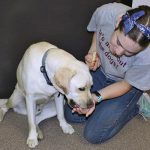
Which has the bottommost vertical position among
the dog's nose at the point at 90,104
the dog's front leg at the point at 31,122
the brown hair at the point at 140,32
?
the dog's front leg at the point at 31,122

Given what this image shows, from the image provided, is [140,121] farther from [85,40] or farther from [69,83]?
[69,83]

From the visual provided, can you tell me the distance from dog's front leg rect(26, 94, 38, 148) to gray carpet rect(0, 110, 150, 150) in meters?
0.04

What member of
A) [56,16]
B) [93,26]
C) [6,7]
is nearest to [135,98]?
[93,26]

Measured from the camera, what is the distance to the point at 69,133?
198cm

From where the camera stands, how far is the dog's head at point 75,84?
58.5 inches

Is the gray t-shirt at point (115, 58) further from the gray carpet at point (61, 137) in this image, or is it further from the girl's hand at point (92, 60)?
the gray carpet at point (61, 137)

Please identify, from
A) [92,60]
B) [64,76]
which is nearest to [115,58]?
[92,60]

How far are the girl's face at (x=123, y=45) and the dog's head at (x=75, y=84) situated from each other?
0.60ft

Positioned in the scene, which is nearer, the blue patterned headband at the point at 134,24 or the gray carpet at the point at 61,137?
the blue patterned headband at the point at 134,24

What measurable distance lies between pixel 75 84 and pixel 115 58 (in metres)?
0.39

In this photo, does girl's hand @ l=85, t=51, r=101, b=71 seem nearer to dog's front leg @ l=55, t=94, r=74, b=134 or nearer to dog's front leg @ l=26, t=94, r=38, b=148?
dog's front leg @ l=55, t=94, r=74, b=134

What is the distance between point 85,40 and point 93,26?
0.25 m

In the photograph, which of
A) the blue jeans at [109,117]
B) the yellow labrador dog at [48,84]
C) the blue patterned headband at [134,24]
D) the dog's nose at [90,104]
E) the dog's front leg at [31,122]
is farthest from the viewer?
the blue jeans at [109,117]

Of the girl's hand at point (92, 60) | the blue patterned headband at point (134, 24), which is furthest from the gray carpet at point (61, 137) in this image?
the blue patterned headband at point (134, 24)
